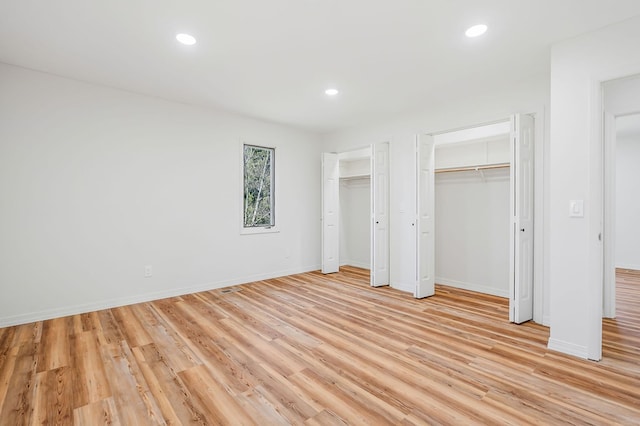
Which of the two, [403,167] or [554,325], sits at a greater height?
[403,167]

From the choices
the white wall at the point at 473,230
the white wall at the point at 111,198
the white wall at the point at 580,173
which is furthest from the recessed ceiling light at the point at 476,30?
the white wall at the point at 111,198

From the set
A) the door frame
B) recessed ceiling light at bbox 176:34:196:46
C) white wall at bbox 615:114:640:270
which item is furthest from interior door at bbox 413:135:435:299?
white wall at bbox 615:114:640:270

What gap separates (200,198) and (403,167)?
307 cm

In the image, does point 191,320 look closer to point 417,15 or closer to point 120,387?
point 120,387

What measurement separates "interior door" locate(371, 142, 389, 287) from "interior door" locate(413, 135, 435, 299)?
0.70 meters

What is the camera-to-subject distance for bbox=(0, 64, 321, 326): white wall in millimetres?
3238

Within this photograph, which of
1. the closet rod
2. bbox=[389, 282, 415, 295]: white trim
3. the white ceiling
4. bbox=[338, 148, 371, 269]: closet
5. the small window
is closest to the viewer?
the white ceiling

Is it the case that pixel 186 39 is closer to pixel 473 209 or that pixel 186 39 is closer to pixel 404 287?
pixel 404 287

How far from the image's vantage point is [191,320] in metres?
3.36

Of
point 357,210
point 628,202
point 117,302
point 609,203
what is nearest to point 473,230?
point 609,203

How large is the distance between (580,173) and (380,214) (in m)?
2.63

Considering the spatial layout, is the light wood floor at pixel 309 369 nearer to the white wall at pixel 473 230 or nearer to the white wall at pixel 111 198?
the white wall at pixel 111 198

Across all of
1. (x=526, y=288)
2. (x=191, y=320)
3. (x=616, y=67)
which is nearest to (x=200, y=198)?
(x=191, y=320)

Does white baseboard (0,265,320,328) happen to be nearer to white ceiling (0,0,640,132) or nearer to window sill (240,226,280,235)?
window sill (240,226,280,235)
